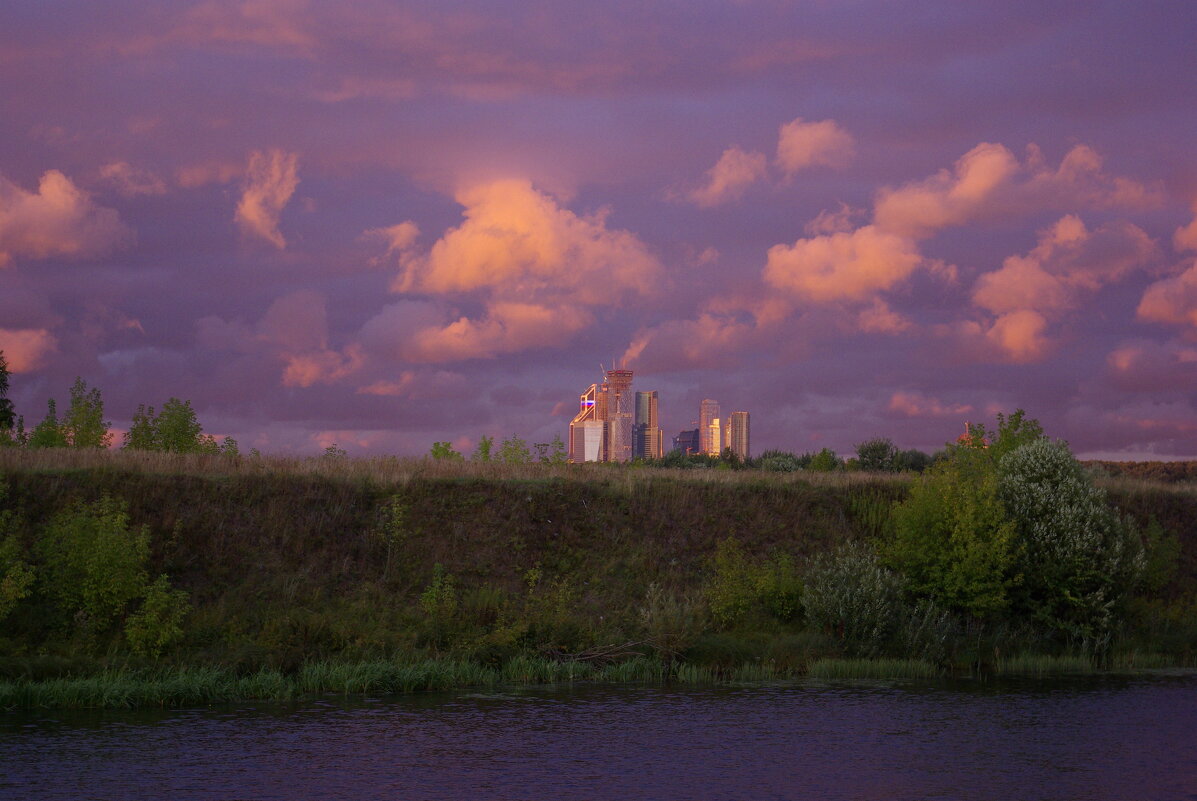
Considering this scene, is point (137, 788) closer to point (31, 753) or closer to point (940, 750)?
point (31, 753)

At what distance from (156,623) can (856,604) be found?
70.8 feet

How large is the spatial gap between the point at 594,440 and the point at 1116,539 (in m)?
101

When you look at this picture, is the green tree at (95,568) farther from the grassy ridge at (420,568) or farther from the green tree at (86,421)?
the green tree at (86,421)

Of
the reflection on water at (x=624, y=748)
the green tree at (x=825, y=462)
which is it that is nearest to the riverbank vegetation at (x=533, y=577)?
the reflection on water at (x=624, y=748)

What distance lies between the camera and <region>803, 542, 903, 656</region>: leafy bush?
35.0 metres

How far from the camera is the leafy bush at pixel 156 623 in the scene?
98.0 ft

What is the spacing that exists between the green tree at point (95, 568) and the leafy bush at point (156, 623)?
2.06 ft

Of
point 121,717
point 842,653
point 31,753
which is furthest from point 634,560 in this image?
point 31,753

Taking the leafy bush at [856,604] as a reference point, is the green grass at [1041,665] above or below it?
below

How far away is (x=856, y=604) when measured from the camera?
35.1 metres

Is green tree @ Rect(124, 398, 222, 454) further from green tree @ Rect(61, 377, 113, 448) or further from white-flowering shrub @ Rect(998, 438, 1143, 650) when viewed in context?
white-flowering shrub @ Rect(998, 438, 1143, 650)

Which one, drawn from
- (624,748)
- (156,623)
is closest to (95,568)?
(156,623)

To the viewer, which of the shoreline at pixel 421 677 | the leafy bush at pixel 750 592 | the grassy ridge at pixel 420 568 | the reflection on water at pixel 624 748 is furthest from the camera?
the leafy bush at pixel 750 592

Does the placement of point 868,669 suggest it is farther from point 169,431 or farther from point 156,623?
point 169,431
